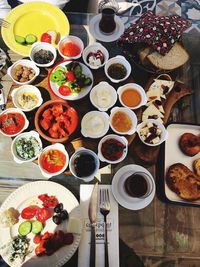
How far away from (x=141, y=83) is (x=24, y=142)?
0.89 meters

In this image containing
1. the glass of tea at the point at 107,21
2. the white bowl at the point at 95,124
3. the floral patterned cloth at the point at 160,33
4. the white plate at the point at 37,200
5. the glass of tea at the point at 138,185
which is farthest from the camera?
the glass of tea at the point at 107,21

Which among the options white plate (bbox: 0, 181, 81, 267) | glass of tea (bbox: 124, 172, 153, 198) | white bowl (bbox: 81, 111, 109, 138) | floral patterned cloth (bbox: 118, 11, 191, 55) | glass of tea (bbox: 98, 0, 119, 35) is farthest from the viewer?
glass of tea (bbox: 98, 0, 119, 35)

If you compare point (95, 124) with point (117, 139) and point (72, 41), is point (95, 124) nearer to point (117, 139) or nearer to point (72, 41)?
point (117, 139)

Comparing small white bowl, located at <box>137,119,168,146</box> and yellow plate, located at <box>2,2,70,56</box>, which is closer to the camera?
small white bowl, located at <box>137,119,168,146</box>

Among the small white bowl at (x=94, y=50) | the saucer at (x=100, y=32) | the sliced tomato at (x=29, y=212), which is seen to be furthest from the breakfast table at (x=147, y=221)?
the saucer at (x=100, y=32)

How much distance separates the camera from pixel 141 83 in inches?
83.7

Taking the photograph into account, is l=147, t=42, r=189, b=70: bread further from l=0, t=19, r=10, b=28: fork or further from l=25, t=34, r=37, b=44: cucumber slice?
l=0, t=19, r=10, b=28: fork

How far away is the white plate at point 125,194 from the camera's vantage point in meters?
1.82

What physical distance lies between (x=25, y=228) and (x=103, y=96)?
94cm

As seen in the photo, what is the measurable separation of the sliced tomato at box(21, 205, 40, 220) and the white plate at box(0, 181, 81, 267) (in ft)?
0.08

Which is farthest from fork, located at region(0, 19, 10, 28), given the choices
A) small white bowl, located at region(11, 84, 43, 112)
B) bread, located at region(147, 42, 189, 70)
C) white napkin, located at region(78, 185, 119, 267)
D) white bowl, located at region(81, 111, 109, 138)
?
white napkin, located at region(78, 185, 119, 267)

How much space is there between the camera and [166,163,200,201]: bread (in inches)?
71.9

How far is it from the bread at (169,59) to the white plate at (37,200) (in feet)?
3.38

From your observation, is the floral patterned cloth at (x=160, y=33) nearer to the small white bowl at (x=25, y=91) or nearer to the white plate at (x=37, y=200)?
the small white bowl at (x=25, y=91)
